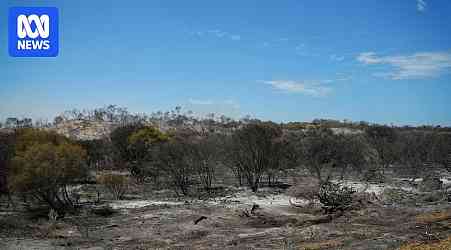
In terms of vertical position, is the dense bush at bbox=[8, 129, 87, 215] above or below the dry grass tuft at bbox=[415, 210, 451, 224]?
above

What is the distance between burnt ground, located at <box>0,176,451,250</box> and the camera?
577 inches

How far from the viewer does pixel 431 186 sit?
96.6ft

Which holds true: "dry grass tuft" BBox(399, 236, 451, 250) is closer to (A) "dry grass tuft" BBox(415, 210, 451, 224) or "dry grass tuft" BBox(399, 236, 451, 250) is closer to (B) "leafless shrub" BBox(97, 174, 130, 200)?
(A) "dry grass tuft" BBox(415, 210, 451, 224)

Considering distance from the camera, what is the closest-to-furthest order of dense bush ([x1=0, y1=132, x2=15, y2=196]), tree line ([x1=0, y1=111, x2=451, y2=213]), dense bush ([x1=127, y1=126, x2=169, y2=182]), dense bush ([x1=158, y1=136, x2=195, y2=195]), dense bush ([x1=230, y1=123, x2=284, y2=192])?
tree line ([x1=0, y1=111, x2=451, y2=213]) → dense bush ([x1=0, y1=132, x2=15, y2=196]) → dense bush ([x1=158, y1=136, x2=195, y2=195]) → dense bush ([x1=230, y1=123, x2=284, y2=192]) → dense bush ([x1=127, y1=126, x2=169, y2=182])

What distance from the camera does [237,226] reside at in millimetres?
18797

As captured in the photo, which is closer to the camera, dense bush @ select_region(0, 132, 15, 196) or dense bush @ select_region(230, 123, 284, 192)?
dense bush @ select_region(0, 132, 15, 196)

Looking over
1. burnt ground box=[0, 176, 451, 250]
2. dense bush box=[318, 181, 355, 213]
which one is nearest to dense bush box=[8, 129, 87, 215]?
burnt ground box=[0, 176, 451, 250]

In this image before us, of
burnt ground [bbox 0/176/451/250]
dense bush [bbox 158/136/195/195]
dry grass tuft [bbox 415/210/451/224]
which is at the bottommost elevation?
burnt ground [bbox 0/176/451/250]

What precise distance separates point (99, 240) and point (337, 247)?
8.30m

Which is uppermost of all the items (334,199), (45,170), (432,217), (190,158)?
(190,158)

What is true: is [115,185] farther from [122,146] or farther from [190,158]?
[122,146]

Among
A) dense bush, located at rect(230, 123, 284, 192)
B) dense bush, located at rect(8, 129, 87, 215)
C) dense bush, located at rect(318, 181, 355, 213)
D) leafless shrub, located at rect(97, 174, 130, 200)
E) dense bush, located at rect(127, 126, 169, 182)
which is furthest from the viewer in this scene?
dense bush, located at rect(127, 126, 169, 182)

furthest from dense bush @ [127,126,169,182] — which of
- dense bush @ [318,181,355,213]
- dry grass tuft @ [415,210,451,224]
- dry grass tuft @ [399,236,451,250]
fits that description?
dry grass tuft @ [399,236,451,250]

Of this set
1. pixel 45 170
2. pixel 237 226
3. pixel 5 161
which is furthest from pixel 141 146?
pixel 237 226
